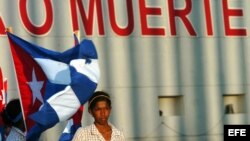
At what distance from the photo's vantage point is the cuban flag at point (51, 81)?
6.40m

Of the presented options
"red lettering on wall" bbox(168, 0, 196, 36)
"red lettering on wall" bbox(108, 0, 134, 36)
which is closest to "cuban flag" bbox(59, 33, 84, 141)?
"red lettering on wall" bbox(108, 0, 134, 36)

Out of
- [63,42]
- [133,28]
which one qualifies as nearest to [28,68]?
[63,42]

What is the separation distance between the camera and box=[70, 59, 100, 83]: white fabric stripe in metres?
6.64

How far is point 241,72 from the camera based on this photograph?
9219mm

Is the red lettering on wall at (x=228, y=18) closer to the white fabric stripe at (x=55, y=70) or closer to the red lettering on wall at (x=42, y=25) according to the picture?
the red lettering on wall at (x=42, y=25)

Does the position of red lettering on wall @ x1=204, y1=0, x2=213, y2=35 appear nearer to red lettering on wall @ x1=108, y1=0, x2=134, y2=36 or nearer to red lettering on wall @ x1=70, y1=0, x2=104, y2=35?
red lettering on wall @ x1=108, y1=0, x2=134, y2=36

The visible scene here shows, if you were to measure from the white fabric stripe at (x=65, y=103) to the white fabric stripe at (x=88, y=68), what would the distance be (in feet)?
0.67

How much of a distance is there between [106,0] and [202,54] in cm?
123

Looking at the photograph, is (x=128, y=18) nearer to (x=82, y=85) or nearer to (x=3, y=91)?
(x=3, y=91)

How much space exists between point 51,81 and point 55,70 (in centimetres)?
10

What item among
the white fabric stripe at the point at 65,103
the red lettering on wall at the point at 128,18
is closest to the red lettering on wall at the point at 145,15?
the red lettering on wall at the point at 128,18

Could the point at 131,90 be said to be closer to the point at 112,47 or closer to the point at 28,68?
the point at 112,47

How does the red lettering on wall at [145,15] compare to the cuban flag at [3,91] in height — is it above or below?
above

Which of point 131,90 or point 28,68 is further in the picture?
point 131,90
